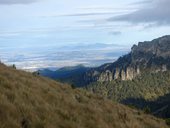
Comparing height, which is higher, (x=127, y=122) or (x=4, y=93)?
(x=4, y=93)

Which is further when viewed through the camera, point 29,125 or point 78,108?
point 78,108

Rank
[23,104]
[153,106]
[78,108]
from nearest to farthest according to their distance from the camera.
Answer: [23,104]
[78,108]
[153,106]

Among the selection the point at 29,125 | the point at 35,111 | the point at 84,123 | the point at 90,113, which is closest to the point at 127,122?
the point at 90,113

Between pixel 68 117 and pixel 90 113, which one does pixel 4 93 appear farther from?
pixel 90 113

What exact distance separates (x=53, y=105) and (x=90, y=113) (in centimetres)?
183

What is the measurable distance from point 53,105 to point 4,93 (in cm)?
224

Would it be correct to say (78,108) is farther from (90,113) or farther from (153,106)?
(153,106)

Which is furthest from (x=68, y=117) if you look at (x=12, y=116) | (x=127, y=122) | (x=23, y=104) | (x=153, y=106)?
(x=153, y=106)

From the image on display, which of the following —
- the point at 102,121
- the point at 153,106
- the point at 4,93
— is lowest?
the point at 153,106

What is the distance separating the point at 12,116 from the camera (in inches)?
558

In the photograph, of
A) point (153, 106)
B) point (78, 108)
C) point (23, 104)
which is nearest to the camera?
point (23, 104)

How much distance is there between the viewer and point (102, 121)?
1798cm

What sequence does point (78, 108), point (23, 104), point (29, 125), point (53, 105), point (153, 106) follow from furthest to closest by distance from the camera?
point (153, 106)
point (78, 108)
point (53, 105)
point (23, 104)
point (29, 125)

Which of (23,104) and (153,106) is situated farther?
(153,106)
